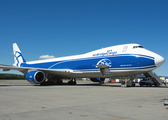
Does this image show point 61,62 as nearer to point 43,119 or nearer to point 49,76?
point 49,76

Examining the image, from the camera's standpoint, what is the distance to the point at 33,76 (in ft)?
80.7

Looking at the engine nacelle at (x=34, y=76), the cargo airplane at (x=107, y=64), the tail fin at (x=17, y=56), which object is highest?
the tail fin at (x=17, y=56)

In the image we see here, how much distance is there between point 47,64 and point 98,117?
87.7ft

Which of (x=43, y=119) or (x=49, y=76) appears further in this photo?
(x=49, y=76)

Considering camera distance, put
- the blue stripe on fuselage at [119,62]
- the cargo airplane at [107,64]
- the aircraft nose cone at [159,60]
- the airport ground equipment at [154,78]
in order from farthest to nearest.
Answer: the airport ground equipment at [154,78]
the cargo airplane at [107,64]
the blue stripe on fuselage at [119,62]
the aircraft nose cone at [159,60]

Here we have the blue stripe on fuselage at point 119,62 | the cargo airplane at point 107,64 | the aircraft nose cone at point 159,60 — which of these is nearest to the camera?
the aircraft nose cone at point 159,60

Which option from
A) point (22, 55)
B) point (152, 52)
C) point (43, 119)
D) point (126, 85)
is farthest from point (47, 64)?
point (43, 119)

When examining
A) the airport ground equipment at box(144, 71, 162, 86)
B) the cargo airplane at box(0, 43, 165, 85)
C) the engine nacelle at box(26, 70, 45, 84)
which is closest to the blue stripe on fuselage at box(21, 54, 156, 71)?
the cargo airplane at box(0, 43, 165, 85)

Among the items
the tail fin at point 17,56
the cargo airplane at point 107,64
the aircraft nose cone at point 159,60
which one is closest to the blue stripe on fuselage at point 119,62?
the cargo airplane at point 107,64

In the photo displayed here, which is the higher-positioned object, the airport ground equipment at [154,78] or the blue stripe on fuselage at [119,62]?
the blue stripe on fuselage at [119,62]

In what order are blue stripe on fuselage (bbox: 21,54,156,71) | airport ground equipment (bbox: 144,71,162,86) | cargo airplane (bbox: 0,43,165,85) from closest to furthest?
blue stripe on fuselage (bbox: 21,54,156,71)
cargo airplane (bbox: 0,43,165,85)
airport ground equipment (bbox: 144,71,162,86)

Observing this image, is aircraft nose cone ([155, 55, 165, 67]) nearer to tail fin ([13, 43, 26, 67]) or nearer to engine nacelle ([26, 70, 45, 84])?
engine nacelle ([26, 70, 45, 84])

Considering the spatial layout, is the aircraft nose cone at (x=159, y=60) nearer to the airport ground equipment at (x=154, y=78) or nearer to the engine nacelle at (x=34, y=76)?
the airport ground equipment at (x=154, y=78)

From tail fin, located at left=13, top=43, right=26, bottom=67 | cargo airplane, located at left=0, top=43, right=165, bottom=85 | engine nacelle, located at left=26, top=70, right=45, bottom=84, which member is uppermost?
tail fin, located at left=13, top=43, right=26, bottom=67
